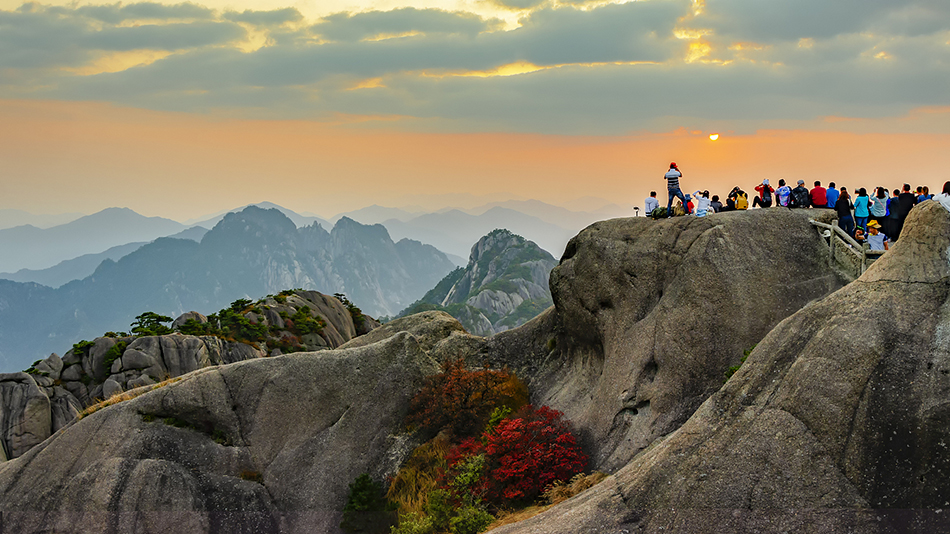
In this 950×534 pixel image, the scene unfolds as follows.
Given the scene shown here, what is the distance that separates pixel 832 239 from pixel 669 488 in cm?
1487

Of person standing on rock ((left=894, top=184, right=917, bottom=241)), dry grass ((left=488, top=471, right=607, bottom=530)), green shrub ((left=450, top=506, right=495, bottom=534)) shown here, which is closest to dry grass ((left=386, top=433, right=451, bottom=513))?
green shrub ((left=450, top=506, right=495, bottom=534))

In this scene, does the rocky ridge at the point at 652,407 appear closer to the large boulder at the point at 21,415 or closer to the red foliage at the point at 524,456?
the red foliage at the point at 524,456

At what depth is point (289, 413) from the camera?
29.8 meters

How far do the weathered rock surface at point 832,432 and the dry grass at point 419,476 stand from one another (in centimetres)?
968

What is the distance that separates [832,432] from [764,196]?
1802 cm

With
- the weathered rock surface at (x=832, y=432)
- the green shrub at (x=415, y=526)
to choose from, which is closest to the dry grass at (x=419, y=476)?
the green shrub at (x=415, y=526)

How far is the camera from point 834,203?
3047 cm

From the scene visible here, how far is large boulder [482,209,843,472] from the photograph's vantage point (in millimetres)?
24984

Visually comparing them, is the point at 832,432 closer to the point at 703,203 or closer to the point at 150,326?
the point at 703,203

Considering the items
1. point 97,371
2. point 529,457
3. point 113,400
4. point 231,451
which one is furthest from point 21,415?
point 529,457

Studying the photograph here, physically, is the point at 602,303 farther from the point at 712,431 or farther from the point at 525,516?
the point at 712,431

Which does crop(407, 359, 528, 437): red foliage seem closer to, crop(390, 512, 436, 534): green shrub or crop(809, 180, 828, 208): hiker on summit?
crop(390, 512, 436, 534): green shrub

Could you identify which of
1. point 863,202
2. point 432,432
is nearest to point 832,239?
point 863,202

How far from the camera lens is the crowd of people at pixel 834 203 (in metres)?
25.1
